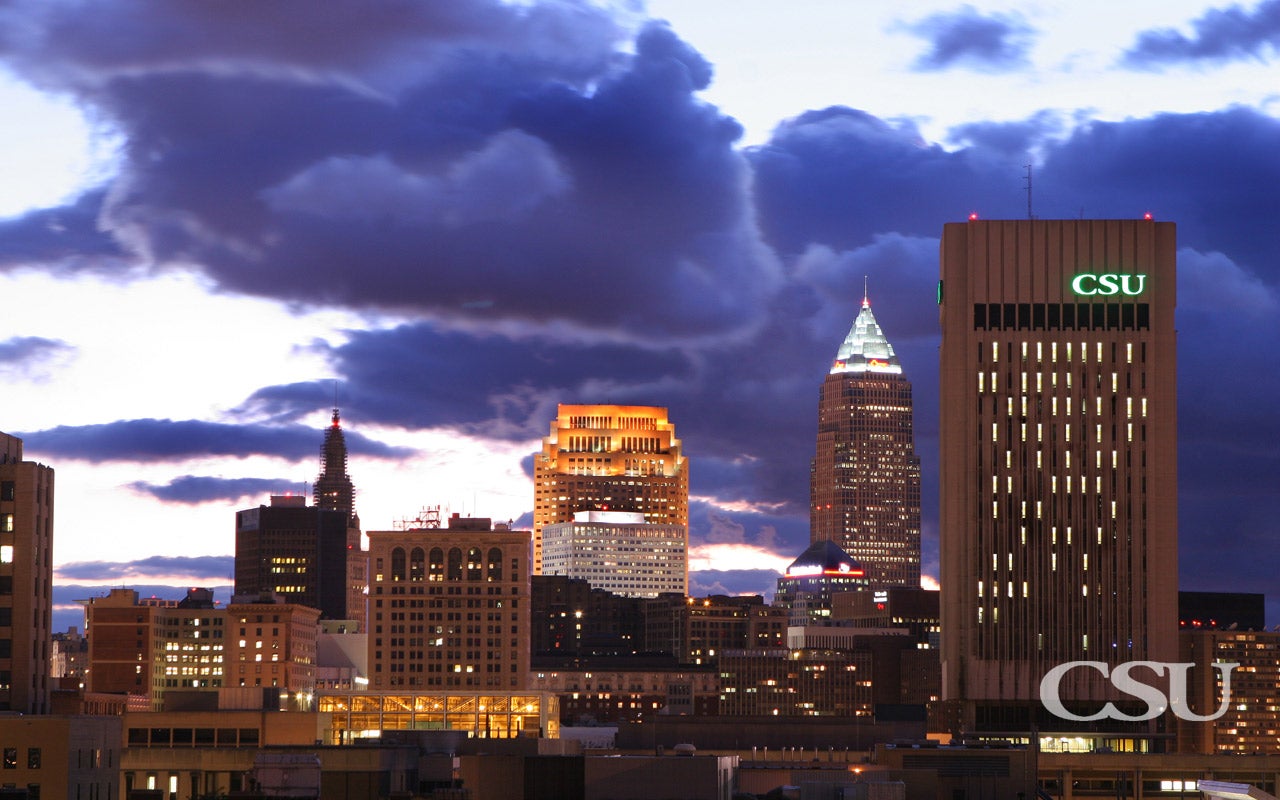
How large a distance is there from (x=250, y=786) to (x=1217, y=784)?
205 ft

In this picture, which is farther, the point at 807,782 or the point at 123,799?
the point at 123,799

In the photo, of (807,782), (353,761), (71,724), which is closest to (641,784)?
(807,782)

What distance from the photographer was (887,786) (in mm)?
168625

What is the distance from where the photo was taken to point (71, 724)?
534 feet

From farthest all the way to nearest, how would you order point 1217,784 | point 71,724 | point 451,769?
point 451,769 → point 71,724 → point 1217,784

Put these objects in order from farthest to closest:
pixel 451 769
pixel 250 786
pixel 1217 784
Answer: pixel 451 769, pixel 250 786, pixel 1217 784

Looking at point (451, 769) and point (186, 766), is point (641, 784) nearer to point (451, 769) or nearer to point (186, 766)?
point (451, 769)

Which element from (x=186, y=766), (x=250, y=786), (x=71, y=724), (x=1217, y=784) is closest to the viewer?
(x=1217, y=784)

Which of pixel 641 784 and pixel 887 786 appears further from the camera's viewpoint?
pixel 887 786

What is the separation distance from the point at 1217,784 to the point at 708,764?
45.1 meters

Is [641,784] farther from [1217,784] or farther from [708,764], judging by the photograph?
[1217,784]

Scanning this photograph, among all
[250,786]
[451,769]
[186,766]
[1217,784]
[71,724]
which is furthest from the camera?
[186,766]

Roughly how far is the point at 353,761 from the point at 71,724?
21037mm

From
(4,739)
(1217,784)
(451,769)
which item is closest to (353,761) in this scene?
(451,769)
